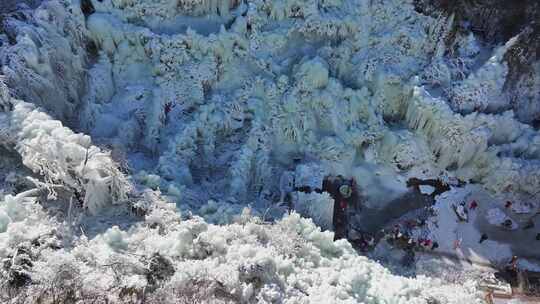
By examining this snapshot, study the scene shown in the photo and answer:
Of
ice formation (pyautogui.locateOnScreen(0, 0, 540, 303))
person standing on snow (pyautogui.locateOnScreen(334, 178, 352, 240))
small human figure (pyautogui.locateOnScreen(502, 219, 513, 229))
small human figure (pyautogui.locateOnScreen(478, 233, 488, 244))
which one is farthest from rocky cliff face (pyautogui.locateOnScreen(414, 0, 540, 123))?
person standing on snow (pyautogui.locateOnScreen(334, 178, 352, 240))

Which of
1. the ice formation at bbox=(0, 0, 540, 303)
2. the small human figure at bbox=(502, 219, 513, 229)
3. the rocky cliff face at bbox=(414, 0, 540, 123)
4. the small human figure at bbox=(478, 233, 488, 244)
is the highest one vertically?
the rocky cliff face at bbox=(414, 0, 540, 123)

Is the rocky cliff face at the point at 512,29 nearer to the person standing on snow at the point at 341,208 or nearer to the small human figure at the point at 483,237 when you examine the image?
the small human figure at the point at 483,237

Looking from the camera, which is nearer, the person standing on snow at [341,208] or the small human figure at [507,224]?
the person standing on snow at [341,208]

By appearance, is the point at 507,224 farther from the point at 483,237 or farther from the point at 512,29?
the point at 512,29

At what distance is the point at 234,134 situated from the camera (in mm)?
19625

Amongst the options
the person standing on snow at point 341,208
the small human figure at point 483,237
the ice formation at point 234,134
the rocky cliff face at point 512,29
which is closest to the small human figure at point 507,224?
the small human figure at point 483,237

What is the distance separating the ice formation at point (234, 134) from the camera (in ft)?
40.5

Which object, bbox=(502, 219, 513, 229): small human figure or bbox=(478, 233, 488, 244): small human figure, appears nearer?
bbox=(478, 233, 488, 244): small human figure

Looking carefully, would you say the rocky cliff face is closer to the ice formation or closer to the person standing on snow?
the ice formation

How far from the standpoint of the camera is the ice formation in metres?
12.4

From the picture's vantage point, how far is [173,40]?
61.6ft

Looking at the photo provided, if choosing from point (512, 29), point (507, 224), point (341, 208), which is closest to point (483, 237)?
point (507, 224)

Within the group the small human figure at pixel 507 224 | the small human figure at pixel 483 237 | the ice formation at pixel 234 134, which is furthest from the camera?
the small human figure at pixel 507 224

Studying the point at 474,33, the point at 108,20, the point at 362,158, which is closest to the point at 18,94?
the point at 108,20
